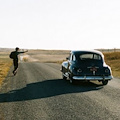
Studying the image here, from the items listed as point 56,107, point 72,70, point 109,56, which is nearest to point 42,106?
point 56,107

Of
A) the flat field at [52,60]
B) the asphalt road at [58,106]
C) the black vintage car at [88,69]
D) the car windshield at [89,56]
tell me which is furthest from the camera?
the flat field at [52,60]

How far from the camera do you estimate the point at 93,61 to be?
574 inches

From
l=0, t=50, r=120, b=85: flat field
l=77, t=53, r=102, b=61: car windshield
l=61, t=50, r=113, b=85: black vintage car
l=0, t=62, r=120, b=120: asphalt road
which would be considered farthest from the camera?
l=0, t=50, r=120, b=85: flat field

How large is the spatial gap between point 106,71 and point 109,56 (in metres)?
34.9

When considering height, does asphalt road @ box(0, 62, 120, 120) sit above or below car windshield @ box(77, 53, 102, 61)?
below

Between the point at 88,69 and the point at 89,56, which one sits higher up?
the point at 89,56

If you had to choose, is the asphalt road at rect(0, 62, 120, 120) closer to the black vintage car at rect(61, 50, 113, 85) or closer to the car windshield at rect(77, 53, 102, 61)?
the black vintage car at rect(61, 50, 113, 85)

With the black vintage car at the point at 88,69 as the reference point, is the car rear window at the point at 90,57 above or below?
above

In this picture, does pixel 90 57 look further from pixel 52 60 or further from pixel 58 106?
pixel 52 60

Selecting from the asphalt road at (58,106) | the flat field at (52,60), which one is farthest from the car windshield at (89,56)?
the flat field at (52,60)

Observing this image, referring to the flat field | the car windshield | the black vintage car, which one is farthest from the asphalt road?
the flat field

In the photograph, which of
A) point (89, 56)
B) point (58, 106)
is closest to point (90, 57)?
point (89, 56)

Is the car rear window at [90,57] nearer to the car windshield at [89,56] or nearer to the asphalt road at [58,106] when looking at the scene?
the car windshield at [89,56]

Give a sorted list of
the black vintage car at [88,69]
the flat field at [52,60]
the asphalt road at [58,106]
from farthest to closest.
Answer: the flat field at [52,60] → the black vintage car at [88,69] → the asphalt road at [58,106]
